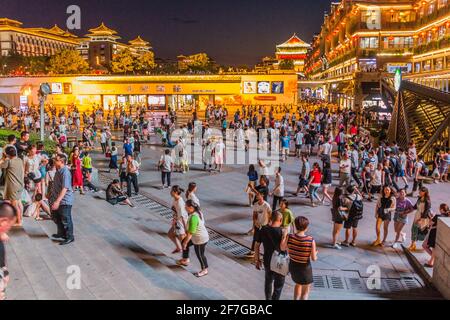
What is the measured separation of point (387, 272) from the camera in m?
7.46

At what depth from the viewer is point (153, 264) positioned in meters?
7.14

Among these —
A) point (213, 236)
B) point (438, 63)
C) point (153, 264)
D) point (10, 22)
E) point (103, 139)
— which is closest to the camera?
point (153, 264)

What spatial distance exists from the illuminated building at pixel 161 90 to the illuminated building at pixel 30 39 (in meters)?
47.6

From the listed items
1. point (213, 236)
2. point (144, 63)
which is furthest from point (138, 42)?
point (213, 236)

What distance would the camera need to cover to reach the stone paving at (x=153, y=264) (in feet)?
20.2

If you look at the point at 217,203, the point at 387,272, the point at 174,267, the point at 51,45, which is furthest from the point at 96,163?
the point at 51,45

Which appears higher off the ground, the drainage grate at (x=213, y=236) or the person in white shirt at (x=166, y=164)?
the person in white shirt at (x=166, y=164)

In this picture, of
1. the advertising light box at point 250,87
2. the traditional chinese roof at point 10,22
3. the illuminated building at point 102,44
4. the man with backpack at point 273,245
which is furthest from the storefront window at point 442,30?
the traditional chinese roof at point 10,22

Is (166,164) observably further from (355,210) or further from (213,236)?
(355,210)

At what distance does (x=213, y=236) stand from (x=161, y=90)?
39.0 meters

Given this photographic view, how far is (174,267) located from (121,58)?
5074 cm

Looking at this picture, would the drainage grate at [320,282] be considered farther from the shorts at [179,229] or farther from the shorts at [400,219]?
the shorts at [179,229]

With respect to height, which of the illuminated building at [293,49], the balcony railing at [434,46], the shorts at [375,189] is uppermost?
the illuminated building at [293,49]
